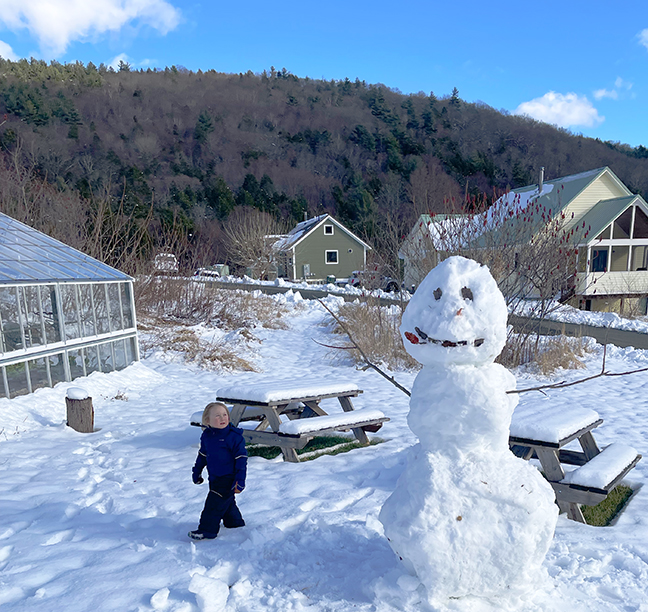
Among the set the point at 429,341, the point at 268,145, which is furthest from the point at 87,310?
the point at 268,145

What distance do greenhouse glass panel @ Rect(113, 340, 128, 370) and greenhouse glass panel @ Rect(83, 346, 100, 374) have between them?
0.55 meters

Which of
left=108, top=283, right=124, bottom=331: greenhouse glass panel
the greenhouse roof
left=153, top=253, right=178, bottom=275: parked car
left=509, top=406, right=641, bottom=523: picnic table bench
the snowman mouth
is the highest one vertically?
the greenhouse roof

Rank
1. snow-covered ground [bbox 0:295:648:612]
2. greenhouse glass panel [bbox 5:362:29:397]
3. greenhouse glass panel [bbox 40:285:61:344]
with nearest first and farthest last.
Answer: snow-covered ground [bbox 0:295:648:612] < greenhouse glass panel [bbox 5:362:29:397] < greenhouse glass panel [bbox 40:285:61:344]

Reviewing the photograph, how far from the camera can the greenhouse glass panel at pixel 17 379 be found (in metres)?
6.62

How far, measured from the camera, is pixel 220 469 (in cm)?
326

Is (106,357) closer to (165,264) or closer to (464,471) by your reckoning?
(165,264)

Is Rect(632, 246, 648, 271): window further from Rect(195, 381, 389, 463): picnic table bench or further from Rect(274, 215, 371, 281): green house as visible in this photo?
Rect(195, 381, 389, 463): picnic table bench

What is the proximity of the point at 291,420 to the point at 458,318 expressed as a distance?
9.78ft

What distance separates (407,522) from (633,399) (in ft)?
20.6

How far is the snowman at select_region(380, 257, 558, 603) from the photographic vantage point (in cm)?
229

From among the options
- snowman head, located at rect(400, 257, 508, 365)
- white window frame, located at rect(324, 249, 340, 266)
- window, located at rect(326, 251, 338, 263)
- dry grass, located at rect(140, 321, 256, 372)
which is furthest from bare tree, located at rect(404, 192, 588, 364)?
window, located at rect(326, 251, 338, 263)

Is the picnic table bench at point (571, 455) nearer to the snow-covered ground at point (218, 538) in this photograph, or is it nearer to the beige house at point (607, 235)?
the snow-covered ground at point (218, 538)

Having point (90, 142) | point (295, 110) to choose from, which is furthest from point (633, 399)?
point (295, 110)

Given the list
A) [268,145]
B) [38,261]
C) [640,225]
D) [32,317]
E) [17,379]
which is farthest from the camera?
[268,145]
